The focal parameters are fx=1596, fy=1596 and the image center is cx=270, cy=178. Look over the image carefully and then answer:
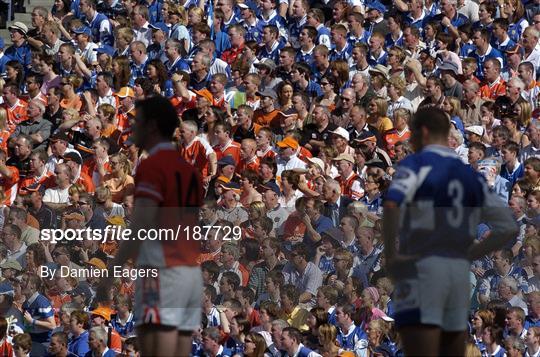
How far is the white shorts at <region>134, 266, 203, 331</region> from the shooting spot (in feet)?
25.6

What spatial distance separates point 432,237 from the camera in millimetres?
7645

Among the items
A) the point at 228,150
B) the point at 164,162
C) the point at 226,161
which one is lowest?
the point at 164,162

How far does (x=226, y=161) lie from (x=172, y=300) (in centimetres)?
626

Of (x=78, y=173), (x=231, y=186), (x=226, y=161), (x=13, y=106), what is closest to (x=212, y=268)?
(x=231, y=186)

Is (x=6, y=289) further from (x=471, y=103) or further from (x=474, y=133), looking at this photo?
(x=471, y=103)

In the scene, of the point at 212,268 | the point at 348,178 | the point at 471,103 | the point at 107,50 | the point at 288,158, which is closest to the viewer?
the point at 212,268

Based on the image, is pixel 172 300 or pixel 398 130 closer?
pixel 172 300

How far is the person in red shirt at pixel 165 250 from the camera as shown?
25.5 feet

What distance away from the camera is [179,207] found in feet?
25.7

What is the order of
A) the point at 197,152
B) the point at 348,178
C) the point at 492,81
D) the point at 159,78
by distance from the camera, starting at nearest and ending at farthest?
the point at 348,178, the point at 197,152, the point at 492,81, the point at 159,78

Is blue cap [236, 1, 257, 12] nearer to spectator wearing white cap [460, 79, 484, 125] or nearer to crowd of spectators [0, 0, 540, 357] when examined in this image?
crowd of spectators [0, 0, 540, 357]

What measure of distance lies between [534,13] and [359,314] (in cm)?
607

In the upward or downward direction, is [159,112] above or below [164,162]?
above

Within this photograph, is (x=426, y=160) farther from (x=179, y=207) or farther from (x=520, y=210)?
(x=520, y=210)
